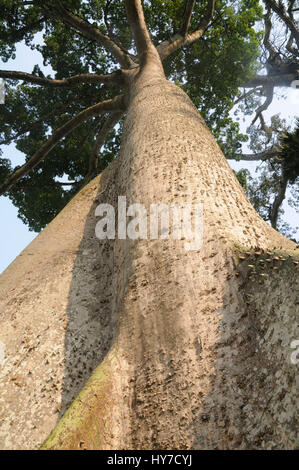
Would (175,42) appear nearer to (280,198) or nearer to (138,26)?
(138,26)

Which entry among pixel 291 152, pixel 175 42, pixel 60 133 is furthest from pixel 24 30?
pixel 291 152

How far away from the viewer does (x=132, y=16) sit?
15.7 ft

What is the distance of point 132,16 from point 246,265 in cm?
438

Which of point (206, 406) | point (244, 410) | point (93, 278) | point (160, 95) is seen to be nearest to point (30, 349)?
point (93, 278)

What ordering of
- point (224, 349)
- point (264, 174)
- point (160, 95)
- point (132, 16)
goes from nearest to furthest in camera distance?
point (224, 349), point (160, 95), point (132, 16), point (264, 174)

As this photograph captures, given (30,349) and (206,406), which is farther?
(30,349)

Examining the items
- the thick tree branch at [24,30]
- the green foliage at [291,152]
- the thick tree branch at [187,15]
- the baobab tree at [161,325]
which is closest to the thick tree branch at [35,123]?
the thick tree branch at [24,30]

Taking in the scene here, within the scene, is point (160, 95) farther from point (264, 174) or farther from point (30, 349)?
point (264, 174)

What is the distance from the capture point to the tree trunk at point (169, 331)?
3.82 feet

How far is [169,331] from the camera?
1.43 meters

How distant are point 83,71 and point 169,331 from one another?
26.0 feet

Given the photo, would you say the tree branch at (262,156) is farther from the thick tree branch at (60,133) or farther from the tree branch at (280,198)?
the thick tree branch at (60,133)

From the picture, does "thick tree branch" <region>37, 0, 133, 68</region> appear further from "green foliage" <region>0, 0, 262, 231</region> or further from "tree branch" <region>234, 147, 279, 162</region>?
"tree branch" <region>234, 147, 279, 162</region>

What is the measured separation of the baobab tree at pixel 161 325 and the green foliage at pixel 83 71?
470 cm
